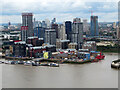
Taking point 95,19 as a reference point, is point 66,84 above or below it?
below

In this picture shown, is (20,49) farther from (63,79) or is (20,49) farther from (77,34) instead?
(63,79)

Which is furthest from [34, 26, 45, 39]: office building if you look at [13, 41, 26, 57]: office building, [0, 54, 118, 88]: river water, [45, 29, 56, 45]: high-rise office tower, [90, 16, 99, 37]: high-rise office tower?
[0, 54, 118, 88]: river water

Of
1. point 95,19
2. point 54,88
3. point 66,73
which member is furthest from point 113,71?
point 95,19

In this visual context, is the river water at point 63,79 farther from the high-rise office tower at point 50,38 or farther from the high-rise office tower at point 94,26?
the high-rise office tower at point 94,26

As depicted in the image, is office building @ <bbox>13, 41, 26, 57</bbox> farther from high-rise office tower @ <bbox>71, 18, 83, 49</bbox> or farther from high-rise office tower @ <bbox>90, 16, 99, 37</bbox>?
high-rise office tower @ <bbox>90, 16, 99, 37</bbox>

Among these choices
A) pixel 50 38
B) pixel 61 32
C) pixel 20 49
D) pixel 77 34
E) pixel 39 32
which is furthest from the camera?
pixel 61 32

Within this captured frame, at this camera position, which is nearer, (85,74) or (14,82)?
(14,82)

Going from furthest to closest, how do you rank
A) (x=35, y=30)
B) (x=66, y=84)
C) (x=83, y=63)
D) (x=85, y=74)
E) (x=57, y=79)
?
(x=35, y=30), (x=83, y=63), (x=85, y=74), (x=57, y=79), (x=66, y=84)

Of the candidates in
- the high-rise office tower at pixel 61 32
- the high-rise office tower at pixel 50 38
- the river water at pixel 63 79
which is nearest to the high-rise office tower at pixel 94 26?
the high-rise office tower at pixel 61 32

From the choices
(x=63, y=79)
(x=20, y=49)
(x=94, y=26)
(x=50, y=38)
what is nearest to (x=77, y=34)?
(x=50, y=38)

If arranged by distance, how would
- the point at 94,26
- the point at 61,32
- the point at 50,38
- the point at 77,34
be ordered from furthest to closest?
the point at 94,26 → the point at 61,32 → the point at 77,34 → the point at 50,38

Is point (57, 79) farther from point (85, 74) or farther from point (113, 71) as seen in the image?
point (113, 71)
